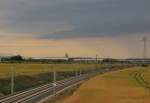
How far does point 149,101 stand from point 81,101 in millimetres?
7002

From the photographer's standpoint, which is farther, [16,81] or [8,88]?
[16,81]

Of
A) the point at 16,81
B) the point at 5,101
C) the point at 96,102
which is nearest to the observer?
the point at 5,101

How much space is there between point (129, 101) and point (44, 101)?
10137mm

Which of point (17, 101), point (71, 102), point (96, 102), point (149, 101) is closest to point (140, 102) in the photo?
point (149, 101)

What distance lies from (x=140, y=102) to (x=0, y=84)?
64.7ft

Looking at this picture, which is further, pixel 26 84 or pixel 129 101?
pixel 26 84

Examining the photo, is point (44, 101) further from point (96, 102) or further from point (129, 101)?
point (129, 101)

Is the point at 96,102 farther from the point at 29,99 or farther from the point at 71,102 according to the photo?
the point at 29,99

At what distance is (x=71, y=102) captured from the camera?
42156 mm

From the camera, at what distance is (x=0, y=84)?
56.1 m

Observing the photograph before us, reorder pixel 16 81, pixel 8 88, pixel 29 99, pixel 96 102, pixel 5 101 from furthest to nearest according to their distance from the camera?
pixel 16 81 → pixel 8 88 → pixel 96 102 → pixel 29 99 → pixel 5 101

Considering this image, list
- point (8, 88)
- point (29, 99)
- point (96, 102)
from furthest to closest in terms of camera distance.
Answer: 1. point (8, 88)
2. point (96, 102)
3. point (29, 99)

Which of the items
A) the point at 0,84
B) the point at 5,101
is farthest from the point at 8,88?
the point at 5,101

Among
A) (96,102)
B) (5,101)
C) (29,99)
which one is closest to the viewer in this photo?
(5,101)
